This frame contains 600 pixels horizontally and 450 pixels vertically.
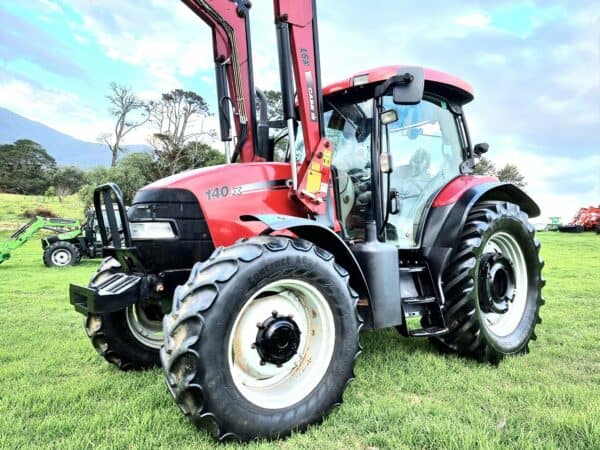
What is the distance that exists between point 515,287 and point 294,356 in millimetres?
2563

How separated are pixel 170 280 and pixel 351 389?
1.39m

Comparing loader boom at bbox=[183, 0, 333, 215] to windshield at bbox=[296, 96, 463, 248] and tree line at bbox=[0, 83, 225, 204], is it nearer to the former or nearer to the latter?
windshield at bbox=[296, 96, 463, 248]

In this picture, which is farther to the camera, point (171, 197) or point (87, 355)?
point (87, 355)

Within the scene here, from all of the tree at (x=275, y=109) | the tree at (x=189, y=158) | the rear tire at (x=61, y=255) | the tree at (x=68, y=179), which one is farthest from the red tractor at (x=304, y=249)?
the tree at (x=68, y=179)

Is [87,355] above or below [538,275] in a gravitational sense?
below

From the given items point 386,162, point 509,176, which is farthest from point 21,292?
point 509,176

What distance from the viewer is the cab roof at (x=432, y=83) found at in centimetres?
351

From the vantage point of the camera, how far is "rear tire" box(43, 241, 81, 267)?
14039mm

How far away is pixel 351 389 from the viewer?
305 cm

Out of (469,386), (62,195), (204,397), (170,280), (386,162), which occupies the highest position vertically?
(62,195)

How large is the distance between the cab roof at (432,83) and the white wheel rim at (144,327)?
2.35 metres

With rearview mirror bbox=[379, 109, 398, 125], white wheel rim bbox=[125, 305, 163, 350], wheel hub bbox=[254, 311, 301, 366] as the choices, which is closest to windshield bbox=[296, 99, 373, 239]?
rearview mirror bbox=[379, 109, 398, 125]

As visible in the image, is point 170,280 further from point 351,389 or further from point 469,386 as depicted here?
point 469,386

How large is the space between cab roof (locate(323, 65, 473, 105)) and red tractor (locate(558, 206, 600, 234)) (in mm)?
29726
